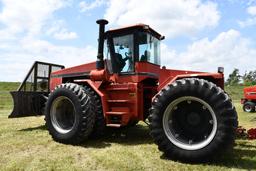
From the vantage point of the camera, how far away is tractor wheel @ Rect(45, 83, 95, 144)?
7164mm

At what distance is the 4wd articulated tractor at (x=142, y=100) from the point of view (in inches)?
214

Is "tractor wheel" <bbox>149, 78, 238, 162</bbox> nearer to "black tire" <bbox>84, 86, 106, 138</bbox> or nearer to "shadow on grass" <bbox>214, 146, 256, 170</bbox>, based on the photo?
"shadow on grass" <bbox>214, 146, 256, 170</bbox>

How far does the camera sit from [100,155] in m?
6.11

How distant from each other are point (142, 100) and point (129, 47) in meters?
1.40

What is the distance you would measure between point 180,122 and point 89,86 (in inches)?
117

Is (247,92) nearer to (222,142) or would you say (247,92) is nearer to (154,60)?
(154,60)

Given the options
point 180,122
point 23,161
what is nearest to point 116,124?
point 180,122

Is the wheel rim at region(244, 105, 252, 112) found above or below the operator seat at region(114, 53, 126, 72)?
below

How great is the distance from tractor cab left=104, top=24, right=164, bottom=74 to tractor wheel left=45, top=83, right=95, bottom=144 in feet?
3.85

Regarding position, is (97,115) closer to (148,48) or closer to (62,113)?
(62,113)

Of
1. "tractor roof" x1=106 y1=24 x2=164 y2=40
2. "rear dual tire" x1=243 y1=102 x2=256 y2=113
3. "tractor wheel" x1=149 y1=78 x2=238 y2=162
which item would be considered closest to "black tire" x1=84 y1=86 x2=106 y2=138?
"tractor roof" x1=106 y1=24 x2=164 y2=40

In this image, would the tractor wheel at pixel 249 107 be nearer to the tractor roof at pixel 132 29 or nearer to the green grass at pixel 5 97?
the tractor roof at pixel 132 29

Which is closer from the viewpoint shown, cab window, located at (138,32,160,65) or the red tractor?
cab window, located at (138,32,160,65)

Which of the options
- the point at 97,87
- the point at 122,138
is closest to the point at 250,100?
the point at 122,138
